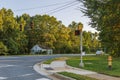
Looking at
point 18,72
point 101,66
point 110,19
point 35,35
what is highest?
point 35,35

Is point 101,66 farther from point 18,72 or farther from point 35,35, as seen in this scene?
point 35,35

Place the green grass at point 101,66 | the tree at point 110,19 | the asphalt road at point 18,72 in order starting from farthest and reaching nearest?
the green grass at point 101,66, the asphalt road at point 18,72, the tree at point 110,19

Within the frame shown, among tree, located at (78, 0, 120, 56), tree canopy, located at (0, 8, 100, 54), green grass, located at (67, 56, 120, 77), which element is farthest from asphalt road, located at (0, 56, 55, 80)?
tree canopy, located at (0, 8, 100, 54)

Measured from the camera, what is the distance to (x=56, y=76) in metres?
19.9

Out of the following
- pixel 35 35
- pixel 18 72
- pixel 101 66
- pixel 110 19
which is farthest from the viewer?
pixel 35 35

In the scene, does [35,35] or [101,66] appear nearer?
[101,66]

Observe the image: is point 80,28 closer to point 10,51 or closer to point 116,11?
point 116,11

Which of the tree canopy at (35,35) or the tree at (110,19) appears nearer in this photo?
the tree at (110,19)

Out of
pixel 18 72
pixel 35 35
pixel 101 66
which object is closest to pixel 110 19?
pixel 18 72

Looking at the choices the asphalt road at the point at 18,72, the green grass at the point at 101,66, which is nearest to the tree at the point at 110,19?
the green grass at the point at 101,66

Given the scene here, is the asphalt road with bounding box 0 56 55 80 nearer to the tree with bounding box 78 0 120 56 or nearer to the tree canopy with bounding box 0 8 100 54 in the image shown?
the tree with bounding box 78 0 120 56

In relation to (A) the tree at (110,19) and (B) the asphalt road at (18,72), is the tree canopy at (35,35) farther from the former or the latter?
(A) the tree at (110,19)

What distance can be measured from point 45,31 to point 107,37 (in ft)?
303

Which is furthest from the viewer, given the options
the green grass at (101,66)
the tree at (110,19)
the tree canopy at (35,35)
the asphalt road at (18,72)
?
the tree canopy at (35,35)
